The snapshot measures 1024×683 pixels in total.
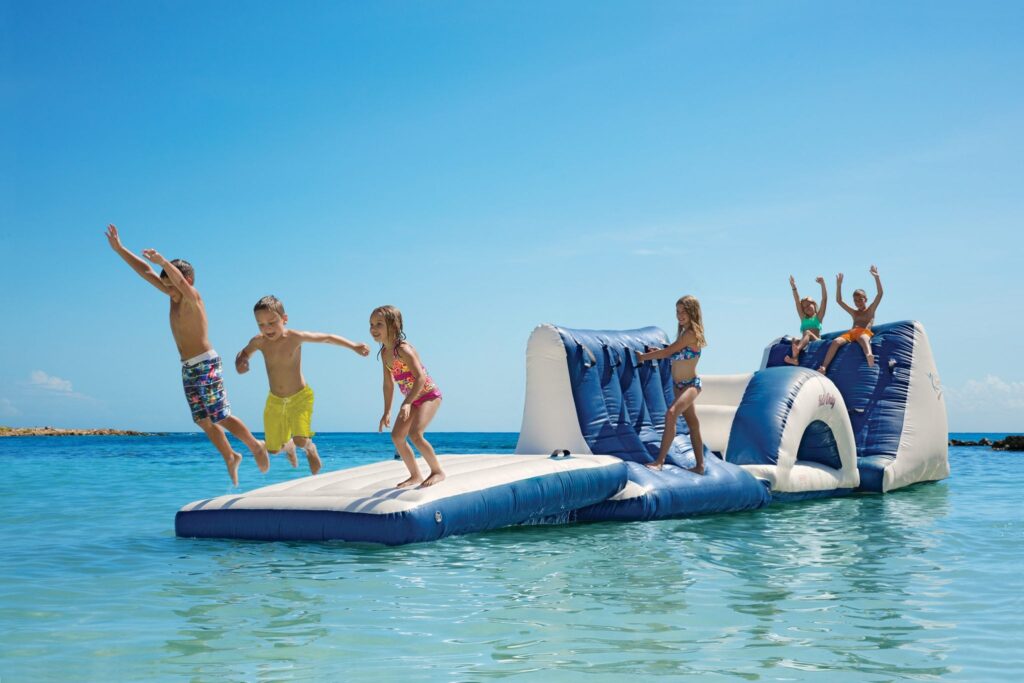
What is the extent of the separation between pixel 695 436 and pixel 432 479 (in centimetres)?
243

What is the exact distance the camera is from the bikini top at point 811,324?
11.1m

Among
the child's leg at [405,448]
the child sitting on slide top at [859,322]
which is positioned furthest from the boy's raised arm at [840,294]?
the child's leg at [405,448]

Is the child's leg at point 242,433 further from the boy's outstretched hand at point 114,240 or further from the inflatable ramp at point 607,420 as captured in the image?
the inflatable ramp at point 607,420

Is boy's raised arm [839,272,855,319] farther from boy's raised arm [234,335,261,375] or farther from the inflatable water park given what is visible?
boy's raised arm [234,335,261,375]

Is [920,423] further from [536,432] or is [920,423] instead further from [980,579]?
[980,579]

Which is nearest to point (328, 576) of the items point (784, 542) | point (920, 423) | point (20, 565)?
point (20, 565)

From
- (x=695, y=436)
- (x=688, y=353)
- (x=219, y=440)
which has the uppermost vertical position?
(x=688, y=353)

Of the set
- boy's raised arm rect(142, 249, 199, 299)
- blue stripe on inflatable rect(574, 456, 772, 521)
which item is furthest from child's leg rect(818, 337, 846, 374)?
boy's raised arm rect(142, 249, 199, 299)

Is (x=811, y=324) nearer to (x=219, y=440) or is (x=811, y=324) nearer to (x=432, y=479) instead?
(x=432, y=479)

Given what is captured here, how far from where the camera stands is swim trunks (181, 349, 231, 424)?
453 centimetres

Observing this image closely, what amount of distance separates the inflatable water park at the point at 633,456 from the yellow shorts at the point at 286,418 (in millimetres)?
844

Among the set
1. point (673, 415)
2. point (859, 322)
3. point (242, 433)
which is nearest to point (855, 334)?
point (859, 322)

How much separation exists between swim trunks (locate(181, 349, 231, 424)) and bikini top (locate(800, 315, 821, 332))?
8.16m

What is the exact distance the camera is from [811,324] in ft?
36.4
